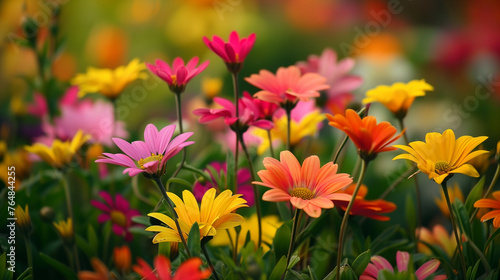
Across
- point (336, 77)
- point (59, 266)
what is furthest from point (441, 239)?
point (59, 266)

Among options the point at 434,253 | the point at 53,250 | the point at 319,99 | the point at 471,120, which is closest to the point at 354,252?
the point at 434,253

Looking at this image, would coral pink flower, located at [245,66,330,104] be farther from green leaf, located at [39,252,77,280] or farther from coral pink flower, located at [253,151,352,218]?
green leaf, located at [39,252,77,280]

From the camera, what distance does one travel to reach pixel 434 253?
0.38 meters

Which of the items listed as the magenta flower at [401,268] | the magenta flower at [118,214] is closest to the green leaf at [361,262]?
the magenta flower at [401,268]

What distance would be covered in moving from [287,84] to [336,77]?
5.6 inches

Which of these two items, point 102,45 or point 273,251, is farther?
point 102,45

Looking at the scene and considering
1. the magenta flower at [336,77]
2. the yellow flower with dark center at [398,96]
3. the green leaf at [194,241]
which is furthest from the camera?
the magenta flower at [336,77]

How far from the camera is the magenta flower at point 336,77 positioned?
1.64 feet

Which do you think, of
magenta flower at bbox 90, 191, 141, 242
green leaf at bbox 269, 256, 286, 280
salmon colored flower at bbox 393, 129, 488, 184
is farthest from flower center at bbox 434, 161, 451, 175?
magenta flower at bbox 90, 191, 141, 242

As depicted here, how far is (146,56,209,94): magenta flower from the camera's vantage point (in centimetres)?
36

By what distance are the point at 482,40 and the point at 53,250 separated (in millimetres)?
1002

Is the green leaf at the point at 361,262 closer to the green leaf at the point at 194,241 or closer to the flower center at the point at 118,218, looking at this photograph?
the green leaf at the point at 194,241

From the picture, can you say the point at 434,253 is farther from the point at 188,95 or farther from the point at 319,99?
the point at 188,95

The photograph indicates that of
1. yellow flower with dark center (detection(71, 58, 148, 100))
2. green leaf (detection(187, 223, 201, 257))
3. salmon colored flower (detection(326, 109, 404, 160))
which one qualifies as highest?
yellow flower with dark center (detection(71, 58, 148, 100))
